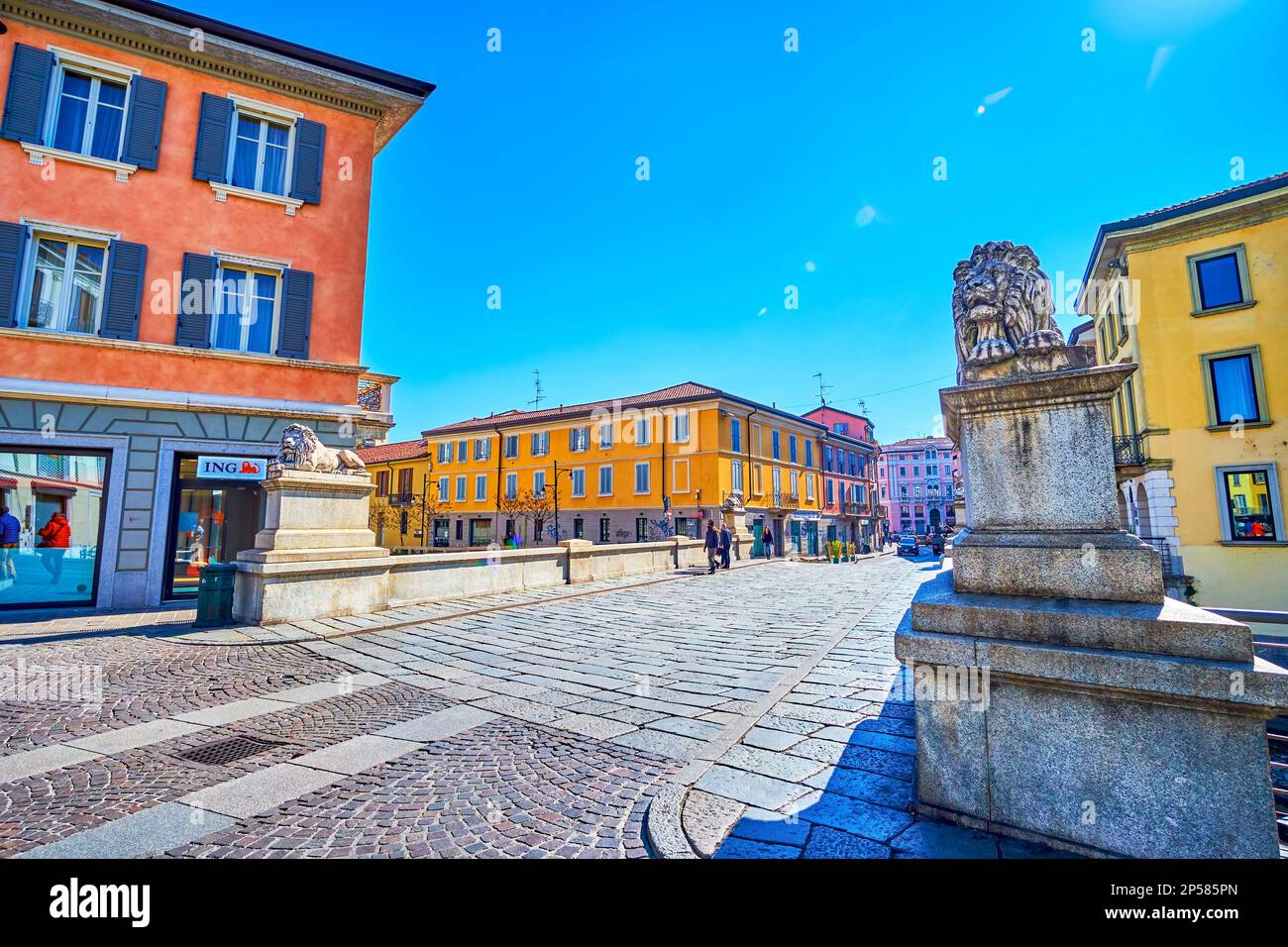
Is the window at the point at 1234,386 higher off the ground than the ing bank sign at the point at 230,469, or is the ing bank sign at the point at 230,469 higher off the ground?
the window at the point at 1234,386

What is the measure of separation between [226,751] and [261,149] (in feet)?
46.0

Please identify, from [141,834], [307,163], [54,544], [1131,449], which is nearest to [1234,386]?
[1131,449]

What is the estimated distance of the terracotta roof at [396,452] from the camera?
47.8m

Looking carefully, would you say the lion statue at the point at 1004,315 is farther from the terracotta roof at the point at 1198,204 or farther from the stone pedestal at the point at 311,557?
the terracotta roof at the point at 1198,204

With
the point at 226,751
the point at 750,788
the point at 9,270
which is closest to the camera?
the point at 750,788

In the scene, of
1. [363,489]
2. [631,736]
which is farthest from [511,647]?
[363,489]

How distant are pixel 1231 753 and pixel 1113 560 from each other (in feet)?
2.70

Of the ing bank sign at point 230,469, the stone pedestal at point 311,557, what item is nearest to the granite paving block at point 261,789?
the stone pedestal at point 311,557

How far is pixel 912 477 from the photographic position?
84250mm

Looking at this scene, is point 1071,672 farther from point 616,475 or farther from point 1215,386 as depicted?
point 616,475

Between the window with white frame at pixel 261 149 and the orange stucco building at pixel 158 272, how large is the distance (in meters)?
0.04

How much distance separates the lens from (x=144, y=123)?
11281 mm

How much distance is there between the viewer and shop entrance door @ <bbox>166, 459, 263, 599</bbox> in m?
12.9

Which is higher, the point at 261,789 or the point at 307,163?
the point at 307,163
